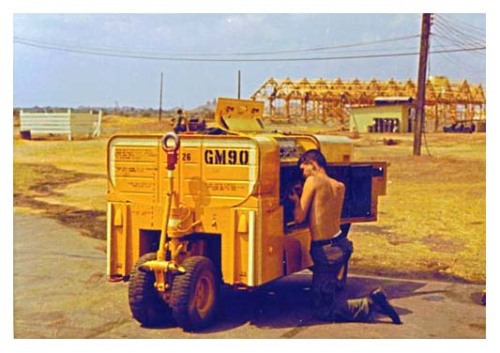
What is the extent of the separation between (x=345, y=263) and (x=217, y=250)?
49.9 inches

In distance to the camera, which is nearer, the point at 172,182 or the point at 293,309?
the point at 172,182

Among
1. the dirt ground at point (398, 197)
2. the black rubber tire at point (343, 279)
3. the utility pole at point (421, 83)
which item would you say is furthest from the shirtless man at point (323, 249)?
the utility pole at point (421, 83)

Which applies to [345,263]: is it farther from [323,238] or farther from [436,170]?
[436,170]

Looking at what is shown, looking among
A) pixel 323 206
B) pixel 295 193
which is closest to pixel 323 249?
pixel 323 206

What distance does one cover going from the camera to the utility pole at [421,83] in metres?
7.80

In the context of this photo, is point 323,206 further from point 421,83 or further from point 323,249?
point 421,83

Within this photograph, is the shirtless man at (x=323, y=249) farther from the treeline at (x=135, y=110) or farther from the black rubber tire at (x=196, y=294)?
the treeline at (x=135, y=110)

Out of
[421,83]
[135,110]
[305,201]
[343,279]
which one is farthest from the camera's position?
[421,83]

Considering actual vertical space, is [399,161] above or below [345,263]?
above

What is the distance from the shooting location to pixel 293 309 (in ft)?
23.6

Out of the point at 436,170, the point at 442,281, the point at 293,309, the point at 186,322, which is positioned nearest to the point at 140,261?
the point at 186,322

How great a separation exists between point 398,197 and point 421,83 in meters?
1.20

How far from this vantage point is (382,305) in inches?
275

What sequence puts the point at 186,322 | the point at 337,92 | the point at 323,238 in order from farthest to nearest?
the point at 337,92, the point at 323,238, the point at 186,322
